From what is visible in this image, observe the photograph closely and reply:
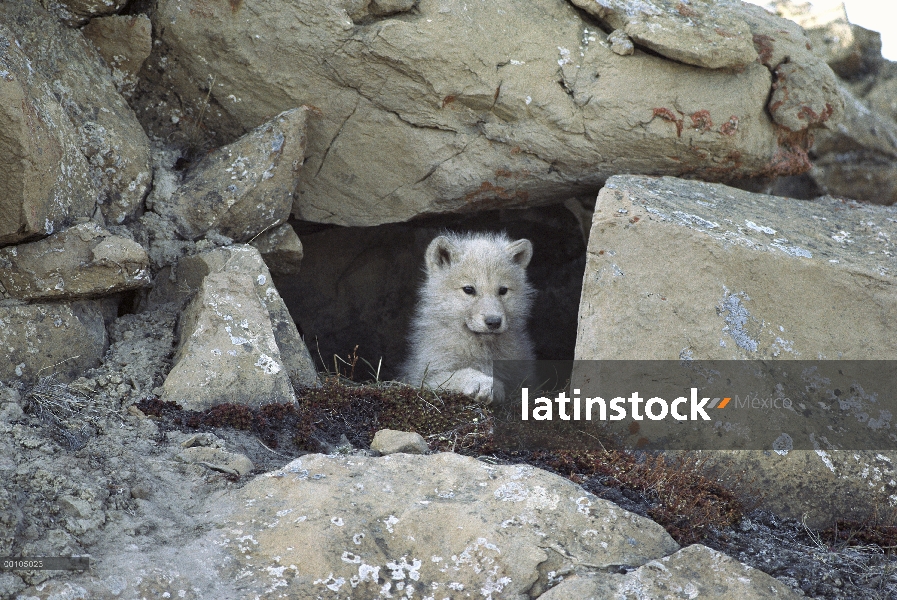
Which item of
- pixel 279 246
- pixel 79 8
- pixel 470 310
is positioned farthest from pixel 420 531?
pixel 79 8

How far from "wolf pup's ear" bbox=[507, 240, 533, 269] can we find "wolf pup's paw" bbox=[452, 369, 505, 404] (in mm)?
1407

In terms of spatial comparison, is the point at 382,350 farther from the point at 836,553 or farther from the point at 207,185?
the point at 836,553

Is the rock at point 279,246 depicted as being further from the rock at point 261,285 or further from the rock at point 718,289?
the rock at point 718,289

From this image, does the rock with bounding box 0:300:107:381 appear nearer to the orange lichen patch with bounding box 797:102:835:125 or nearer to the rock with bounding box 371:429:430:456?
the rock with bounding box 371:429:430:456

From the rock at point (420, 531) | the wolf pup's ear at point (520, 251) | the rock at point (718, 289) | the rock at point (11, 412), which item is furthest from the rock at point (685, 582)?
the wolf pup's ear at point (520, 251)

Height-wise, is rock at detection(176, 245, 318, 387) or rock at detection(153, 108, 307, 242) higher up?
rock at detection(153, 108, 307, 242)

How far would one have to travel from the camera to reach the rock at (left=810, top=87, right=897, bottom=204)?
1008cm

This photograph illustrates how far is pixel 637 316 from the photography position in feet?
16.3

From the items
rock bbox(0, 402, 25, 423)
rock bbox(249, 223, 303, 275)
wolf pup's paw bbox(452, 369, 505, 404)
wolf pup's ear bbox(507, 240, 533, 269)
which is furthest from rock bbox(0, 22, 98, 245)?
wolf pup's ear bbox(507, 240, 533, 269)

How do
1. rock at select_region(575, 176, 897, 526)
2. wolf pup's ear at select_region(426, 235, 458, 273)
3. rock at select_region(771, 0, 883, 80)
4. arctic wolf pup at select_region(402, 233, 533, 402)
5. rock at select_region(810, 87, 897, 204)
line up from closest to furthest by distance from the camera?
rock at select_region(575, 176, 897, 526) → arctic wolf pup at select_region(402, 233, 533, 402) → wolf pup's ear at select_region(426, 235, 458, 273) → rock at select_region(810, 87, 897, 204) → rock at select_region(771, 0, 883, 80)

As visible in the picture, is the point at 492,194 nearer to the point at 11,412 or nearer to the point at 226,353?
the point at 226,353

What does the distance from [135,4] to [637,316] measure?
4.24 m

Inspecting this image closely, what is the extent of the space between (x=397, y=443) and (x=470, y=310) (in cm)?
233

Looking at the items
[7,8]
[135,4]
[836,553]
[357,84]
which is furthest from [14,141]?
[836,553]
